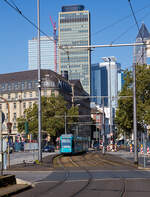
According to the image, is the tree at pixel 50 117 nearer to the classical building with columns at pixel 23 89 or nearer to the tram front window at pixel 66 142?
the classical building with columns at pixel 23 89

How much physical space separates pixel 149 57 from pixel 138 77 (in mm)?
58041

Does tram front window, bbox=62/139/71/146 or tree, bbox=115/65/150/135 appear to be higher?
tree, bbox=115/65/150/135

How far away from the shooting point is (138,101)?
52.8 m

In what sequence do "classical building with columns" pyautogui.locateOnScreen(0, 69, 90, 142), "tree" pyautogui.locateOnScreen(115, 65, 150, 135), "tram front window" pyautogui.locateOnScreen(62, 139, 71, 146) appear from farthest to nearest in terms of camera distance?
"classical building with columns" pyautogui.locateOnScreen(0, 69, 90, 142) < "tram front window" pyautogui.locateOnScreen(62, 139, 71, 146) < "tree" pyautogui.locateOnScreen(115, 65, 150, 135)

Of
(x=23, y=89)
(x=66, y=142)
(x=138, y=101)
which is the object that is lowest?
(x=66, y=142)

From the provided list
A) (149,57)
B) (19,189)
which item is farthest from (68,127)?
(19,189)

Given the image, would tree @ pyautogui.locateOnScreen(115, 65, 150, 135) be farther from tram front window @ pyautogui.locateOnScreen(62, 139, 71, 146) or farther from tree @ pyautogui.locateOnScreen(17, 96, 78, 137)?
tree @ pyautogui.locateOnScreen(17, 96, 78, 137)

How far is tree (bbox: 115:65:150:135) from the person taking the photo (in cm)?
5175

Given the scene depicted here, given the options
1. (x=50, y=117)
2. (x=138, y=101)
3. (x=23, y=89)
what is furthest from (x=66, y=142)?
(x=23, y=89)

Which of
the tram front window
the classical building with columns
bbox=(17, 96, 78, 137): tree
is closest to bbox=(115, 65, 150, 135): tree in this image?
the tram front window

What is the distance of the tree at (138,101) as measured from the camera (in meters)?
51.8

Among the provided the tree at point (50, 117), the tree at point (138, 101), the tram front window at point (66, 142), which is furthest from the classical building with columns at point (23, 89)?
the tram front window at point (66, 142)

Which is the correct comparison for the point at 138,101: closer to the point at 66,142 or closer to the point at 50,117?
the point at 66,142

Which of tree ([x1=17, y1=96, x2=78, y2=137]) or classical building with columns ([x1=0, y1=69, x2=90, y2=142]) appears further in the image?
classical building with columns ([x1=0, y1=69, x2=90, y2=142])
